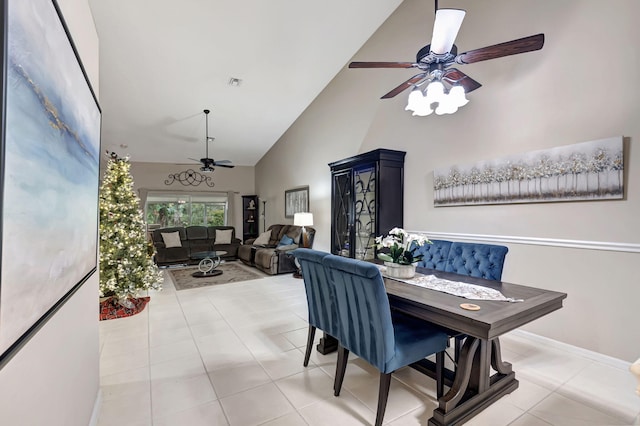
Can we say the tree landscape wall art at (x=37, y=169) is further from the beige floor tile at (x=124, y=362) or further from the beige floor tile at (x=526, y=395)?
the beige floor tile at (x=526, y=395)

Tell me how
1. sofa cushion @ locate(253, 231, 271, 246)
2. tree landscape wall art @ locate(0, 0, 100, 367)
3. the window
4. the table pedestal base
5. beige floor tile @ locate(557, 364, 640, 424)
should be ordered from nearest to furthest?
1. tree landscape wall art @ locate(0, 0, 100, 367)
2. the table pedestal base
3. beige floor tile @ locate(557, 364, 640, 424)
4. sofa cushion @ locate(253, 231, 271, 246)
5. the window

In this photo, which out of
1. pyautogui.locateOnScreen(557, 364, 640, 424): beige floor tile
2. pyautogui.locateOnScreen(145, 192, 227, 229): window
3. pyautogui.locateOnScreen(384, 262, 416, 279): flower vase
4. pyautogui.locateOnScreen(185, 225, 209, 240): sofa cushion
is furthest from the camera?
pyautogui.locateOnScreen(145, 192, 227, 229): window

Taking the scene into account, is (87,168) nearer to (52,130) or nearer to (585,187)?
(52,130)

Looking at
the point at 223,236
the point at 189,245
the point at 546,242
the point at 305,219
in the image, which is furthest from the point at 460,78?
the point at 189,245

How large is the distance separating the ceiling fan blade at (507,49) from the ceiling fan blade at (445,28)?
17 centimetres

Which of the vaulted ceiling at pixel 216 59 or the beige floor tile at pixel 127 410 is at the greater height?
the vaulted ceiling at pixel 216 59

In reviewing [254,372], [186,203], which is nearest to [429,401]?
[254,372]

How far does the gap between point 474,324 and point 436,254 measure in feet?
4.59

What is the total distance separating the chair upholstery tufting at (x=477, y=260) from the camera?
2.29 meters

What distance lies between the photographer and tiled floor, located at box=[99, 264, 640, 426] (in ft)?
5.93

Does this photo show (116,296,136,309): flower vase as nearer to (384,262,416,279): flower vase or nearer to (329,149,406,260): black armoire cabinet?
(329,149,406,260): black armoire cabinet

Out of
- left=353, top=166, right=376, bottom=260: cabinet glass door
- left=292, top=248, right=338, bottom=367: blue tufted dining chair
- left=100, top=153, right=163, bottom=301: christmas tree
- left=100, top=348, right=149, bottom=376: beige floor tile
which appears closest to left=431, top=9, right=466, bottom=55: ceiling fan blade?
left=292, top=248, right=338, bottom=367: blue tufted dining chair

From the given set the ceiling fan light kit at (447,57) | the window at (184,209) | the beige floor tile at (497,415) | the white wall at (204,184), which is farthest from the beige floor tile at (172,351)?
the white wall at (204,184)

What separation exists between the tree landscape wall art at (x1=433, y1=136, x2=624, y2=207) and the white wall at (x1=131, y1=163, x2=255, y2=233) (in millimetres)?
6990
